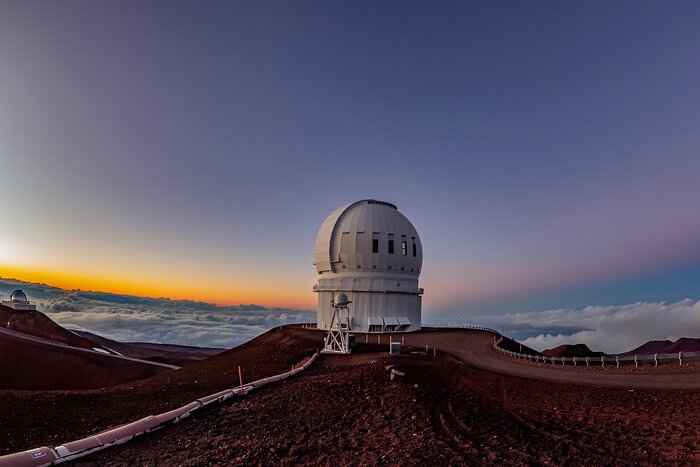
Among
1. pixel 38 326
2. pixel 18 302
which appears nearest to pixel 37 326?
pixel 38 326

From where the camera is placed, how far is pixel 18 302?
60.0 meters

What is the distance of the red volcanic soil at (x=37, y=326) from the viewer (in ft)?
171

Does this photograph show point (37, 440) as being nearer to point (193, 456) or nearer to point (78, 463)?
A: point (78, 463)

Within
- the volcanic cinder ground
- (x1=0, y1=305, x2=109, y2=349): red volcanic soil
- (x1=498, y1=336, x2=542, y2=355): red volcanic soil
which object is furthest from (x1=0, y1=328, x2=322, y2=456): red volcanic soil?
(x1=0, y1=305, x2=109, y2=349): red volcanic soil

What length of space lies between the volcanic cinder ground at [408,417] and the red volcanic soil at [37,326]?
3820cm

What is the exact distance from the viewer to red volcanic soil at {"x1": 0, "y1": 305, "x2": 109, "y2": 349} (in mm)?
52031

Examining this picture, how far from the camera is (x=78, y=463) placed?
9172 millimetres

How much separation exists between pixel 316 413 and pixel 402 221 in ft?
99.2

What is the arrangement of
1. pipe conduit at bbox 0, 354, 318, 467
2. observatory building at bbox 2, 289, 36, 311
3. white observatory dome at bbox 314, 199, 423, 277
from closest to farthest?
pipe conduit at bbox 0, 354, 318, 467
white observatory dome at bbox 314, 199, 423, 277
observatory building at bbox 2, 289, 36, 311

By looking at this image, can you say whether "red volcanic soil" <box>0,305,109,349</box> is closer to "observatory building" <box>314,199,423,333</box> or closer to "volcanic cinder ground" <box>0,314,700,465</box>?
"observatory building" <box>314,199,423,333</box>

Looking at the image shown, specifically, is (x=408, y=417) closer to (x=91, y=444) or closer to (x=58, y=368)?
(x=91, y=444)

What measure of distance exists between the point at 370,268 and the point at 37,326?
46.7 meters

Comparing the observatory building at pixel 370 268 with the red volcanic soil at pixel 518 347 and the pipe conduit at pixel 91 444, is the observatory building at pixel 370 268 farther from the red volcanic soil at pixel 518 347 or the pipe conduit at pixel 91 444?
the pipe conduit at pixel 91 444

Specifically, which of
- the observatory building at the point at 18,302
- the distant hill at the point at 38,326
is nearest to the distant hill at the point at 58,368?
the distant hill at the point at 38,326
